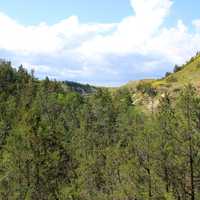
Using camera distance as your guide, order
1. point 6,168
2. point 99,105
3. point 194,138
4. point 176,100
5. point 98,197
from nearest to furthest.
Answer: point 194,138, point 176,100, point 6,168, point 98,197, point 99,105

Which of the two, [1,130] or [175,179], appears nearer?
[175,179]

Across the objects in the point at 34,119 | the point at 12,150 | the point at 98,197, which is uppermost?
the point at 34,119

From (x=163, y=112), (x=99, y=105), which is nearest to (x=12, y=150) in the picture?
(x=163, y=112)

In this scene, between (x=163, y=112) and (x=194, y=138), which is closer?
(x=194, y=138)

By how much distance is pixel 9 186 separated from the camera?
165 ft

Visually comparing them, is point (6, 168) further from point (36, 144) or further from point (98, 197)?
point (98, 197)

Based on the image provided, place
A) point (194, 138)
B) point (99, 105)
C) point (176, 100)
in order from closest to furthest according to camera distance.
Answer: point (194, 138), point (176, 100), point (99, 105)

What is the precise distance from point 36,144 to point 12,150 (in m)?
2.61

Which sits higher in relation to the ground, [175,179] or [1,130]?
[1,130]

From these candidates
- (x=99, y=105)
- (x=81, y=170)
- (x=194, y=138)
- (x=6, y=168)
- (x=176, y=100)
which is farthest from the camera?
(x=99, y=105)

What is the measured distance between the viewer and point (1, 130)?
80.5m

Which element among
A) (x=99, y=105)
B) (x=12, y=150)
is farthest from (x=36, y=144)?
(x=99, y=105)

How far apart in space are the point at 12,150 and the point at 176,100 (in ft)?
58.9

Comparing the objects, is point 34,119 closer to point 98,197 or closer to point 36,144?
point 36,144
